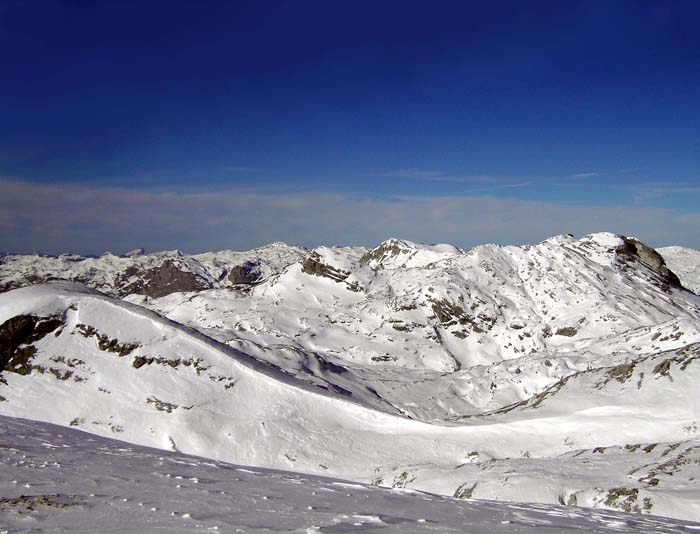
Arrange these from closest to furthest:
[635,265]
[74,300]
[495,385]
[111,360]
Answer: [111,360], [74,300], [495,385], [635,265]

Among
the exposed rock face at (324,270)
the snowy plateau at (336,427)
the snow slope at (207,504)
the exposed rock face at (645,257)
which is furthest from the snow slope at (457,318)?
the snow slope at (207,504)

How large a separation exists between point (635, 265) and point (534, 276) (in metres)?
35.2

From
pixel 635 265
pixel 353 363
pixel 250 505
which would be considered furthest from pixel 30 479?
pixel 635 265

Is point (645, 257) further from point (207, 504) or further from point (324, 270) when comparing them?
point (207, 504)

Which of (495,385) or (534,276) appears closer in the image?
(495,385)

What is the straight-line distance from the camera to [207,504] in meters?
9.87

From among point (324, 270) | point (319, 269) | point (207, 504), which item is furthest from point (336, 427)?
point (319, 269)

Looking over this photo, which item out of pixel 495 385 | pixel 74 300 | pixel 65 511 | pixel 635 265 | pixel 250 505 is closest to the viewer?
pixel 65 511

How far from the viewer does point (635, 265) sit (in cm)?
15000

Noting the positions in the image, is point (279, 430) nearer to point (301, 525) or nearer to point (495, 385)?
point (301, 525)

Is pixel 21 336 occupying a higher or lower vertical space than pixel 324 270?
lower

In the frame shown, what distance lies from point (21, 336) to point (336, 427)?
28513 mm

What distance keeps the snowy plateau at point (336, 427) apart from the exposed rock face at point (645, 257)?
38537 millimetres

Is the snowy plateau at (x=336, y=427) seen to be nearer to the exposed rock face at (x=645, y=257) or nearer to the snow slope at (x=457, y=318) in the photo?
the snow slope at (x=457, y=318)
